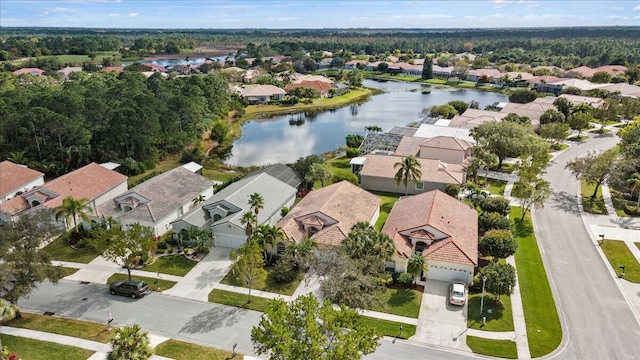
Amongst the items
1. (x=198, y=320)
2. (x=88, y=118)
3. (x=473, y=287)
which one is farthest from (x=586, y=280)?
(x=88, y=118)

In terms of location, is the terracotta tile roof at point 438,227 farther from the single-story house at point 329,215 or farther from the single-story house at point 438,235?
the single-story house at point 329,215

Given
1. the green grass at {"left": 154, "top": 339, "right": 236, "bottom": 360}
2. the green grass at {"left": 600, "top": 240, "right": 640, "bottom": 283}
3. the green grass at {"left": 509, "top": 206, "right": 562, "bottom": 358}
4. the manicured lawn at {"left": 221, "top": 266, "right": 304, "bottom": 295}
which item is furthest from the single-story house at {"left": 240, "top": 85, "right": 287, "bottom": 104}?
the green grass at {"left": 154, "top": 339, "right": 236, "bottom": 360}

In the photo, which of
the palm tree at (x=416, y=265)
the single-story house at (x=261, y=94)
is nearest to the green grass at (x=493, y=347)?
the palm tree at (x=416, y=265)

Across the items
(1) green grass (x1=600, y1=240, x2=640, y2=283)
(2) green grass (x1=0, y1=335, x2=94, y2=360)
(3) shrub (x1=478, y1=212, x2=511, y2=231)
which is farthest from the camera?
(3) shrub (x1=478, y1=212, x2=511, y2=231)

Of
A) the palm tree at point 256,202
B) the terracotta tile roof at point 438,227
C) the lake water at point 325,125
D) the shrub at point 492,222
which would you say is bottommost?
the lake water at point 325,125

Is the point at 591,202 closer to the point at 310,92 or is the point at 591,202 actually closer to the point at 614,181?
the point at 614,181

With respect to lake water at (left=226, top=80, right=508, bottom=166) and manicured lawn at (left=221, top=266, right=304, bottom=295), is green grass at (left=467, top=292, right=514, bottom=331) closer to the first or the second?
manicured lawn at (left=221, top=266, right=304, bottom=295)
